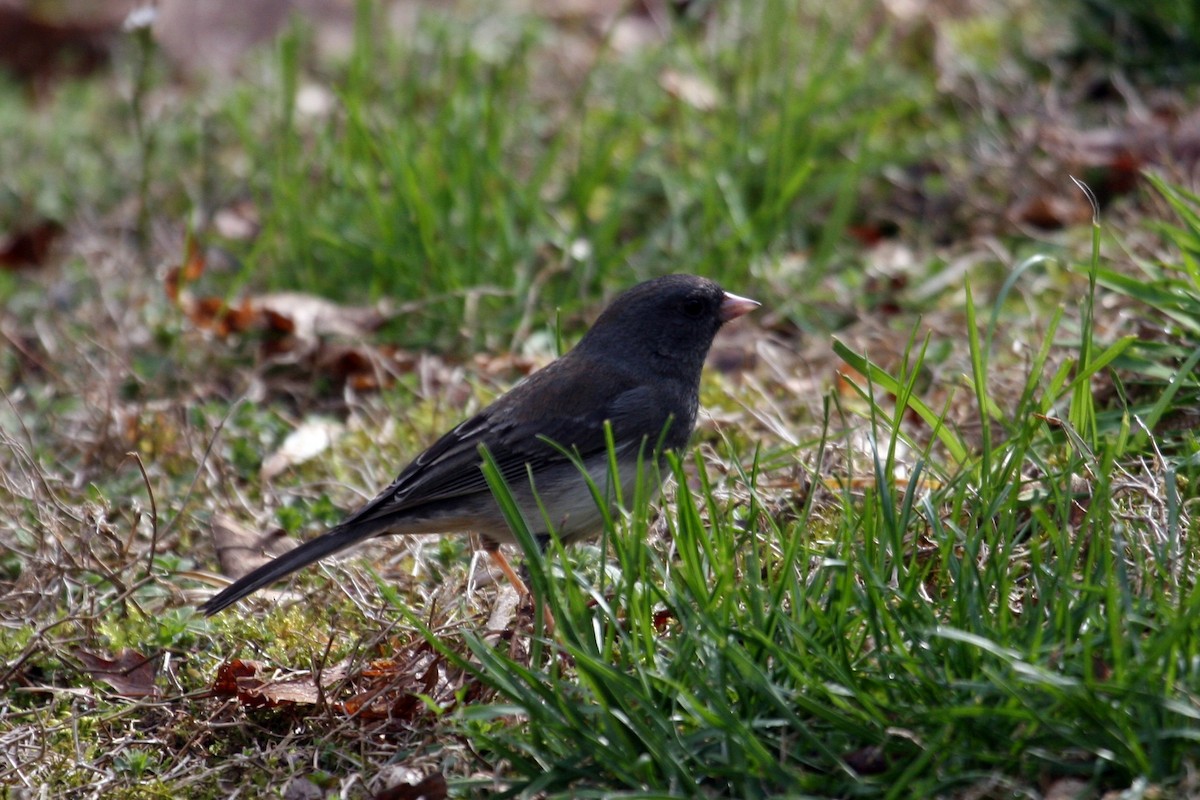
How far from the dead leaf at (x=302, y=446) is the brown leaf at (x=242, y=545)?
1.09 feet

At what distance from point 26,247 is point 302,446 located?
2.19 metres

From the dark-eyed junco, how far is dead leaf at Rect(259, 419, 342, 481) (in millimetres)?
757

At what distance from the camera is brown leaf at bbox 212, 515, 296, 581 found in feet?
11.9

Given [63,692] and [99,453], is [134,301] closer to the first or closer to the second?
[99,453]

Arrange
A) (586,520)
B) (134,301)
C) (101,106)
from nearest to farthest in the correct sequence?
(586,520), (134,301), (101,106)

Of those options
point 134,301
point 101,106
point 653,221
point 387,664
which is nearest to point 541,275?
point 653,221

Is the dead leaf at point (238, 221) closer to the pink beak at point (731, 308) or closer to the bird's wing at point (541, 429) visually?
the bird's wing at point (541, 429)

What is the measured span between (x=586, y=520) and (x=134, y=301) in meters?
2.45

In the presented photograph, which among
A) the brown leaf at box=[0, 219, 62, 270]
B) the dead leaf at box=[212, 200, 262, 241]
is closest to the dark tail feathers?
the dead leaf at box=[212, 200, 262, 241]

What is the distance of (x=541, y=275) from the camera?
466 centimetres

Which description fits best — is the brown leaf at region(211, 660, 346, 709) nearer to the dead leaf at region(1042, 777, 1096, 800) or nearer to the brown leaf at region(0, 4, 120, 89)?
the dead leaf at region(1042, 777, 1096, 800)

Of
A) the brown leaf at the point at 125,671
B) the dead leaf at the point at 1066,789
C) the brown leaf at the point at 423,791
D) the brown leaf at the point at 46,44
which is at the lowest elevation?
the brown leaf at the point at 125,671

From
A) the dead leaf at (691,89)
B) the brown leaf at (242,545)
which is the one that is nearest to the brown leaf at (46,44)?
the dead leaf at (691,89)

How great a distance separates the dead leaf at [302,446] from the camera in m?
4.13
